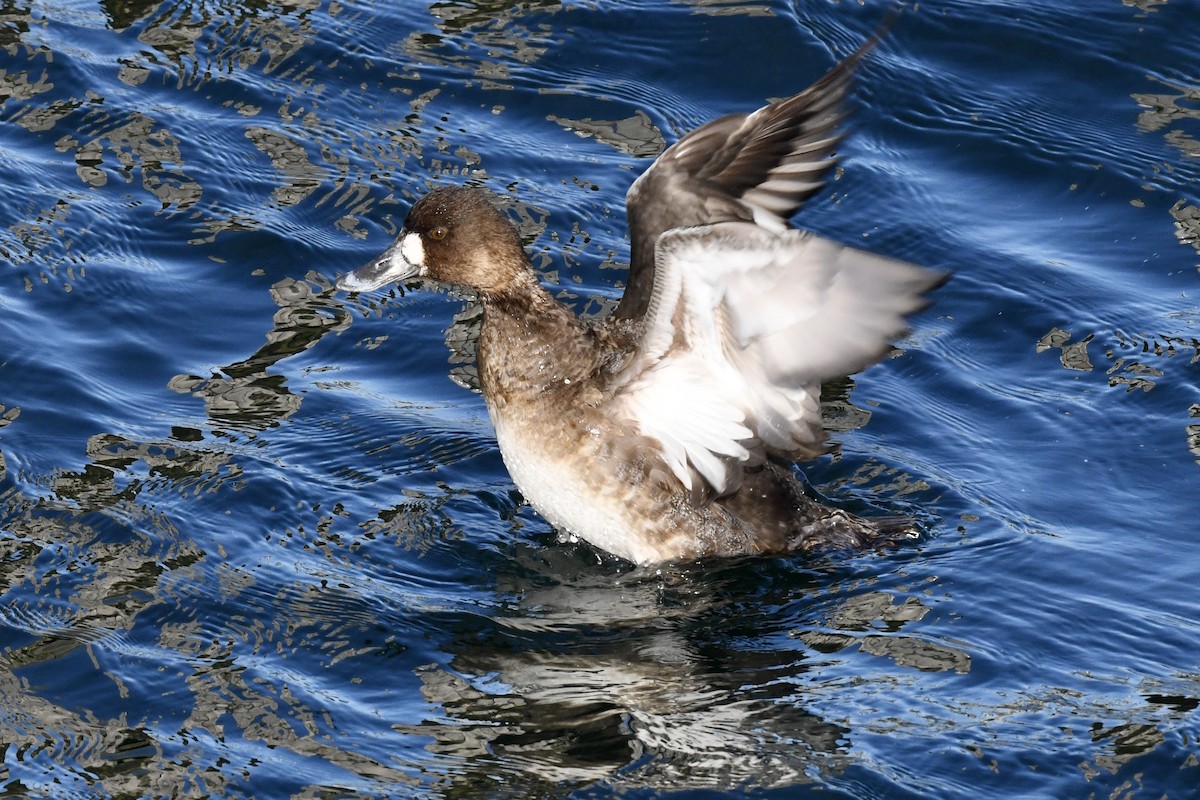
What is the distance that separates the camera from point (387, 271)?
22.1ft

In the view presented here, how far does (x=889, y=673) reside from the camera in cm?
556

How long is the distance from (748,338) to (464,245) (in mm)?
1320

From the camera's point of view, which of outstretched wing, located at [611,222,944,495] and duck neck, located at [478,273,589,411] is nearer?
outstretched wing, located at [611,222,944,495]

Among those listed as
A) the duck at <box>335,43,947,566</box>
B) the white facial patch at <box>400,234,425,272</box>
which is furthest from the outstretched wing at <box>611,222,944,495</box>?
the white facial patch at <box>400,234,425,272</box>

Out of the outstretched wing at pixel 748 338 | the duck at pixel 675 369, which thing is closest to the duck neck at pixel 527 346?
the duck at pixel 675 369

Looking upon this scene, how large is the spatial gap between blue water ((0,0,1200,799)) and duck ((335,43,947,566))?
240 mm

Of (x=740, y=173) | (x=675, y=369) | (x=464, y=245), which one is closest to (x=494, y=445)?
(x=464, y=245)

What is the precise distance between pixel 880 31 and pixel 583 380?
1721 millimetres

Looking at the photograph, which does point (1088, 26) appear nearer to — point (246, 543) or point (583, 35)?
point (583, 35)

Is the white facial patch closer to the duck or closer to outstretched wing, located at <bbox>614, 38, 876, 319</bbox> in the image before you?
the duck

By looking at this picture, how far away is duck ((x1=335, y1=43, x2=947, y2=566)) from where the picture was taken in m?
5.85

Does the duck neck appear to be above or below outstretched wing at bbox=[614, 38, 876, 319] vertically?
below

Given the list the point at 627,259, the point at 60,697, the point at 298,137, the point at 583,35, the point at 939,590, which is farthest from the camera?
the point at 583,35

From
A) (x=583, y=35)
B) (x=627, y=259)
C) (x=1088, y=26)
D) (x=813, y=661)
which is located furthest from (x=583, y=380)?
(x=1088, y=26)
